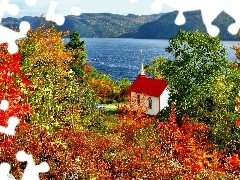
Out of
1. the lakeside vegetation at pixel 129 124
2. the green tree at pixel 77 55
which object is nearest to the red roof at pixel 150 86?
the green tree at pixel 77 55

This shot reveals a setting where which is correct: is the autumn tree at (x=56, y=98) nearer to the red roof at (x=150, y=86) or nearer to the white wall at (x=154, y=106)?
the white wall at (x=154, y=106)

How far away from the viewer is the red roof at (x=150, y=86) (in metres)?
44.3

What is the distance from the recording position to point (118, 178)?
34.6 feet

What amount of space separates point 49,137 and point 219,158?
44.5 feet

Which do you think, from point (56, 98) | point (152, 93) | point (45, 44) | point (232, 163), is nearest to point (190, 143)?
point (232, 163)

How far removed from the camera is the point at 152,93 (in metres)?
44.6

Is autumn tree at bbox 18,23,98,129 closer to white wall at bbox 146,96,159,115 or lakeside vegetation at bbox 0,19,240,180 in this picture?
lakeside vegetation at bbox 0,19,240,180

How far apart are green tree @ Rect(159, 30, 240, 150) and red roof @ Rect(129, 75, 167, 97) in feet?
56.4

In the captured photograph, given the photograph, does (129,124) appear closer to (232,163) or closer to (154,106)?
(232,163)

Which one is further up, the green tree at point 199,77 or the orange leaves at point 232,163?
the green tree at point 199,77

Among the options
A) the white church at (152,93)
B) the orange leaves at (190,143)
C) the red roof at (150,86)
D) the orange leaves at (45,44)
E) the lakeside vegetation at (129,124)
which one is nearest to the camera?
the lakeside vegetation at (129,124)

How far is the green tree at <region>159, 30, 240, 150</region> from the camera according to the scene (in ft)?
81.7

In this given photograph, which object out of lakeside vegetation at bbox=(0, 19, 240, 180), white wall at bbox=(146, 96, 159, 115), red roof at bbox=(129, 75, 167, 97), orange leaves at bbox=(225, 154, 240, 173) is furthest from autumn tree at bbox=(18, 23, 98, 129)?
red roof at bbox=(129, 75, 167, 97)

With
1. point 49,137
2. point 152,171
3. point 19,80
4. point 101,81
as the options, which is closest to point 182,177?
point 152,171
